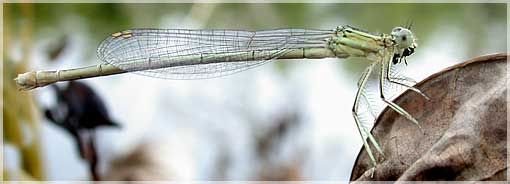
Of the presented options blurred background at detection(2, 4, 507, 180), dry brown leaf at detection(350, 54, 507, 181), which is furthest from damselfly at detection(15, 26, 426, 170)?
dry brown leaf at detection(350, 54, 507, 181)

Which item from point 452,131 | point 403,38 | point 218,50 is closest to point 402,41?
point 403,38

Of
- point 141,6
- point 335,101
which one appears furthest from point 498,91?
point 141,6

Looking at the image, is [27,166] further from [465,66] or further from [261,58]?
[465,66]

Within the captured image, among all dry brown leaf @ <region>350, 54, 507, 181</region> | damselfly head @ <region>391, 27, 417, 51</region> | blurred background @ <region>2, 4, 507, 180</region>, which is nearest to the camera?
dry brown leaf @ <region>350, 54, 507, 181</region>

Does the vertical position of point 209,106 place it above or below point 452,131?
below

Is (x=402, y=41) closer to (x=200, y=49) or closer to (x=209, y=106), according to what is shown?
(x=200, y=49)

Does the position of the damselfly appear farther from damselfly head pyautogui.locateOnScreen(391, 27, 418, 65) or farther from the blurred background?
the blurred background
